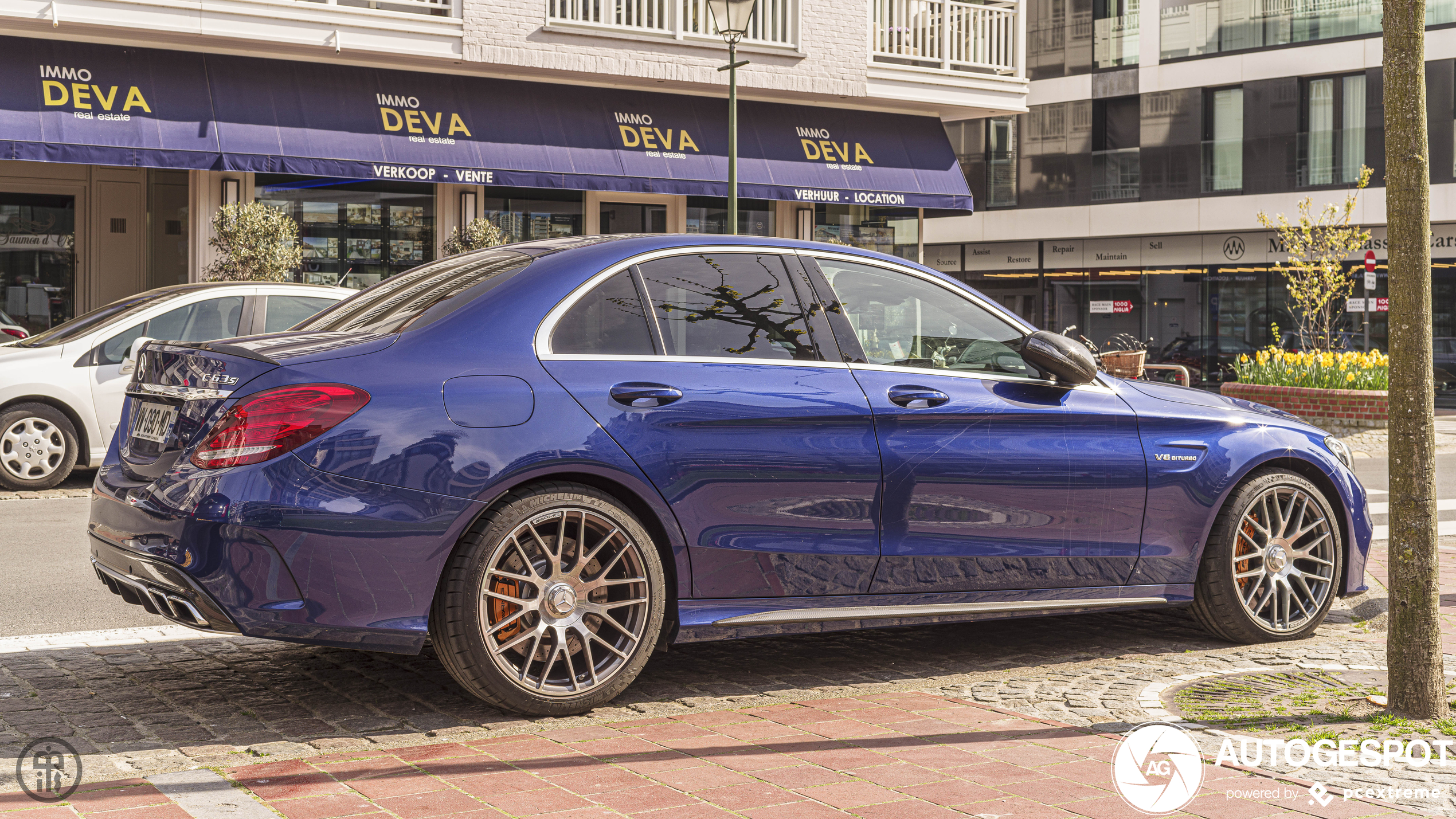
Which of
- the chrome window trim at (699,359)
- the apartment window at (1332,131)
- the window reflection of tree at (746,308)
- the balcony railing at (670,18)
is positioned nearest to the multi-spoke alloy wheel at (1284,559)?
the chrome window trim at (699,359)

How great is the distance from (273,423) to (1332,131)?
102 ft

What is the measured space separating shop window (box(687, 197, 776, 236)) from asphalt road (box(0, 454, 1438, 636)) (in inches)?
478

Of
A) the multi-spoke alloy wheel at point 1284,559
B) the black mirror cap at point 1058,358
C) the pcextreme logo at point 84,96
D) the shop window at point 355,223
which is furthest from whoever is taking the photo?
the shop window at point 355,223

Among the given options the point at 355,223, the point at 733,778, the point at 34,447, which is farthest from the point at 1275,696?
the point at 355,223

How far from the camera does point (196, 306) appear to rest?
39.3 ft

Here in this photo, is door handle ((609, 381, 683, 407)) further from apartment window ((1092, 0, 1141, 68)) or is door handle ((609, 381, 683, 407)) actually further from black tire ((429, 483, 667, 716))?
apartment window ((1092, 0, 1141, 68))

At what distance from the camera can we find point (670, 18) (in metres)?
20.7

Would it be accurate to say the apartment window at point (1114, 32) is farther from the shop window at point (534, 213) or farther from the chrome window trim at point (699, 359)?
the chrome window trim at point (699, 359)

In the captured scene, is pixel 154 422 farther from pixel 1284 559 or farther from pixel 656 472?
pixel 1284 559

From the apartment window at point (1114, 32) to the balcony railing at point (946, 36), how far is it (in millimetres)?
12479

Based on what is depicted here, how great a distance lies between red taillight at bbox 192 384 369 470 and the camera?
4355 mm

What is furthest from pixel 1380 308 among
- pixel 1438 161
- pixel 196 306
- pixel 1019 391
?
pixel 1019 391

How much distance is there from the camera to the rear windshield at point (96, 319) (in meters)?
11.9

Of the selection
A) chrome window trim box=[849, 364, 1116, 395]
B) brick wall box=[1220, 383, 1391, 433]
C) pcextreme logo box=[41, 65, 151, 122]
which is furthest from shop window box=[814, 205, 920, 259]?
chrome window trim box=[849, 364, 1116, 395]
